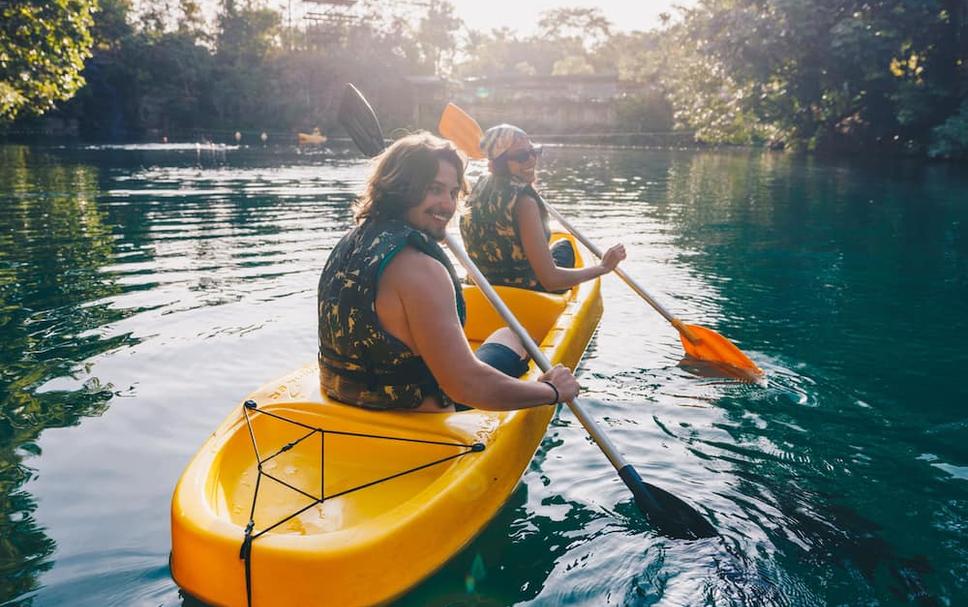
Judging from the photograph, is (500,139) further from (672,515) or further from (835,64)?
(835,64)

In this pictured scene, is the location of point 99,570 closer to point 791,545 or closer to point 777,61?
point 791,545

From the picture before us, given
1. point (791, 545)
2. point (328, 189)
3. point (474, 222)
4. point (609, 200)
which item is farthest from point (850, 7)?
point (791, 545)

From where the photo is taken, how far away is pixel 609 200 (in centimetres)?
1410

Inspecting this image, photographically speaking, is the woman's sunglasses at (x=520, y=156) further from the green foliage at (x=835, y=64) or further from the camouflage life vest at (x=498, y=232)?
the green foliage at (x=835, y=64)

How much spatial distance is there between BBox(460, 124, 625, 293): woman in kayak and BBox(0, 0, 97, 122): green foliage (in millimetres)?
13099

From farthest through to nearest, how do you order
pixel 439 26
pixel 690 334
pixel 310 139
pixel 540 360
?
pixel 439 26 → pixel 310 139 → pixel 690 334 → pixel 540 360

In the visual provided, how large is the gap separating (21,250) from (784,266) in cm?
797

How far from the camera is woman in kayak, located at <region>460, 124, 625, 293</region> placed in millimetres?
4527

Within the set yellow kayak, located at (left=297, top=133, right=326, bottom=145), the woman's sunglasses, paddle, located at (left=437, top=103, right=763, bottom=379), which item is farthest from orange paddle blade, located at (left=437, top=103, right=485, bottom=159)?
yellow kayak, located at (left=297, top=133, right=326, bottom=145)

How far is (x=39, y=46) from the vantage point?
1450 cm

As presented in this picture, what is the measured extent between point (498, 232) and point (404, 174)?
2256 mm

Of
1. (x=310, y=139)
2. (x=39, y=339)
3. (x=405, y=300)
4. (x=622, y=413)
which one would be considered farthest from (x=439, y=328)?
(x=310, y=139)

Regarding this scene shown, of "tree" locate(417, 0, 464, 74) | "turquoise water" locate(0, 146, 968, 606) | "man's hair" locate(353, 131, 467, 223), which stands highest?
"tree" locate(417, 0, 464, 74)

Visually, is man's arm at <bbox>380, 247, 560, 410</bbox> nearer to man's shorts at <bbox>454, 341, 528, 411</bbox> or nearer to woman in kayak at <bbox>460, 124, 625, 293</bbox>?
man's shorts at <bbox>454, 341, 528, 411</bbox>
